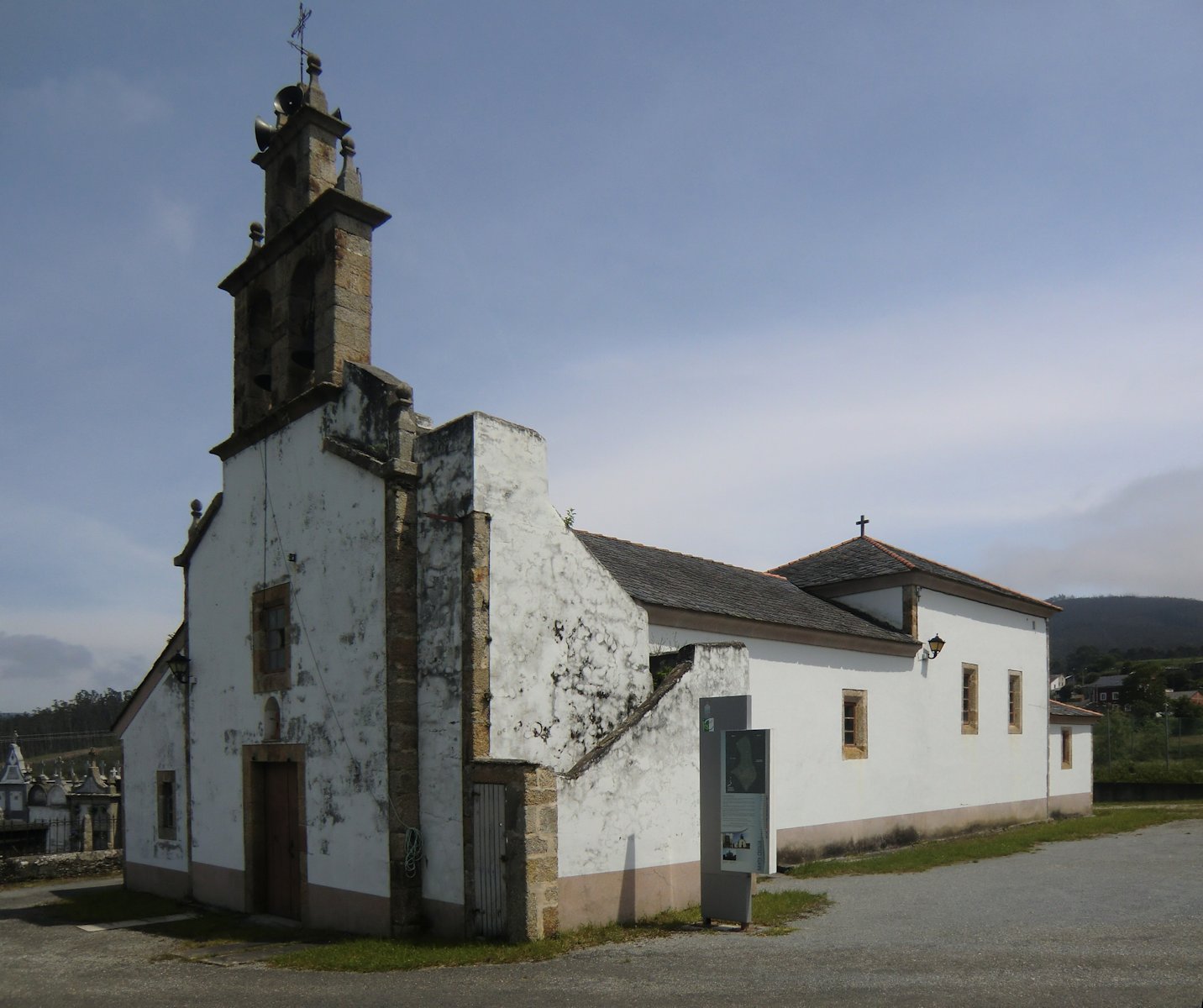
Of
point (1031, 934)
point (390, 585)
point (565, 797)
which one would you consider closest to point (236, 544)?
point (390, 585)

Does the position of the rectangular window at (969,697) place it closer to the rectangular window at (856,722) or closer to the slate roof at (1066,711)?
the rectangular window at (856,722)

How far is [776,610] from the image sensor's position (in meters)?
17.7

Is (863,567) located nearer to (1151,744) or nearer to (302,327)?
(302,327)

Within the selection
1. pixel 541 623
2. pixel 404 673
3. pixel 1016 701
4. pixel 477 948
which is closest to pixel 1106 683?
pixel 1016 701

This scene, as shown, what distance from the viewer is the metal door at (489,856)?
9.57 metres

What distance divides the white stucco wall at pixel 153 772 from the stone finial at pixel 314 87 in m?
8.98

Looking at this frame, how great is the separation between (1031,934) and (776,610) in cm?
862

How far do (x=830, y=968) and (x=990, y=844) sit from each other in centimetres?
1162

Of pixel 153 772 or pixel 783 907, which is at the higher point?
pixel 153 772

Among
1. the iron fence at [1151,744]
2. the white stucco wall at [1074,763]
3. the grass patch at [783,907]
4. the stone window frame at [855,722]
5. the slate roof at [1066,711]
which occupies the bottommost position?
the iron fence at [1151,744]

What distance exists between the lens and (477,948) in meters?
9.38

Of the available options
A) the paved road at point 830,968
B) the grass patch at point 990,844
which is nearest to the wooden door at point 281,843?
the paved road at point 830,968

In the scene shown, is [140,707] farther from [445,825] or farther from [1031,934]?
[1031,934]

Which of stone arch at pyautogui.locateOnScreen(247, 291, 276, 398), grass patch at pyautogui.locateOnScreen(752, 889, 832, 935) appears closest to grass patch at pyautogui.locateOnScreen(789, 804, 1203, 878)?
grass patch at pyautogui.locateOnScreen(752, 889, 832, 935)
